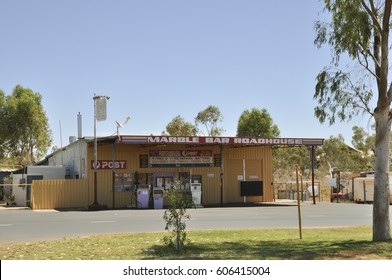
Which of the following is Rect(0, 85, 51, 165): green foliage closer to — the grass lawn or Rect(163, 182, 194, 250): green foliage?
the grass lawn

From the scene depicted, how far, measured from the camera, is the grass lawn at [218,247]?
11.1 meters

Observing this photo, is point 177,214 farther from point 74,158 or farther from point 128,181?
point 74,158

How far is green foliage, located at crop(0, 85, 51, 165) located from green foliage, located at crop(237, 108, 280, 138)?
19.8 m

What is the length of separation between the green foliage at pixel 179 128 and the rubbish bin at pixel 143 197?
91.2 ft

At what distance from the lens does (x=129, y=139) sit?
3036cm

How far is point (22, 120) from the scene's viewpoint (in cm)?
5166

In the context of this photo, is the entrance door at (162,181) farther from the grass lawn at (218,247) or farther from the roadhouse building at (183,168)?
the grass lawn at (218,247)

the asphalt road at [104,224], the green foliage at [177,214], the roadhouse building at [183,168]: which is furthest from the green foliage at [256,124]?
the green foliage at [177,214]

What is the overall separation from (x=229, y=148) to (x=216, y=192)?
10.4 feet

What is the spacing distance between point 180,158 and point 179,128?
2551cm

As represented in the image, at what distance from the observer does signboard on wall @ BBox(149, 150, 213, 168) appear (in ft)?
112
